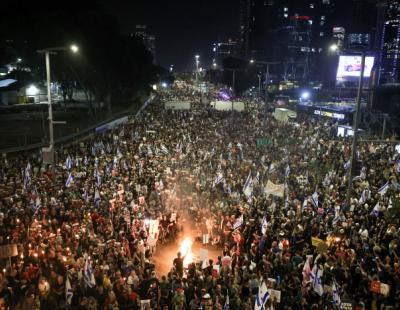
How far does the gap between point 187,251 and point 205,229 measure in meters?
2.30

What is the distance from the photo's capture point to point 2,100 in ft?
177

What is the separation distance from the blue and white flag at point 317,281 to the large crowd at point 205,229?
25 mm

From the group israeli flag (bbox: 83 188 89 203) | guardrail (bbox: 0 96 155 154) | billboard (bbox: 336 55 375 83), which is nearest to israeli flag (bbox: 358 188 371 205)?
israeli flag (bbox: 83 188 89 203)

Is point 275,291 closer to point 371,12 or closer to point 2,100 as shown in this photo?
point 2,100

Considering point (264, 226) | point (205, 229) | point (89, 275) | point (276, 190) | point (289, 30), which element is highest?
point (289, 30)

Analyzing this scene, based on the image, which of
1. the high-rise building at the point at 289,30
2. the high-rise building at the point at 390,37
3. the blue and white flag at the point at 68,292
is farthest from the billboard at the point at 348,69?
the high-rise building at the point at 289,30

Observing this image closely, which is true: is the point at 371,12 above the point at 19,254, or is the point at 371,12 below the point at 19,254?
above

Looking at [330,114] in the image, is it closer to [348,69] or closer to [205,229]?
[348,69]

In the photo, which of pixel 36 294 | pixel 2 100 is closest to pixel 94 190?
pixel 36 294

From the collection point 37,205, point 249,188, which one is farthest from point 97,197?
point 249,188

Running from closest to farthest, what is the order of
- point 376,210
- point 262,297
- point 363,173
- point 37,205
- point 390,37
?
1. point 262,297
2. point 376,210
3. point 37,205
4. point 363,173
5. point 390,37

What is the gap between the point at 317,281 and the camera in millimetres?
10461

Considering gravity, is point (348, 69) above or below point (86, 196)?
above

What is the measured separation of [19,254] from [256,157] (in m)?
15.6
